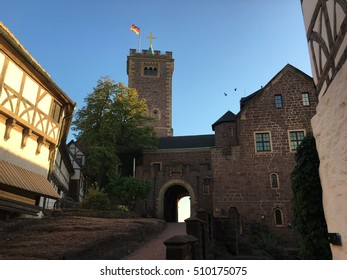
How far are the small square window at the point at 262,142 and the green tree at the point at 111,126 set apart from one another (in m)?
12.1

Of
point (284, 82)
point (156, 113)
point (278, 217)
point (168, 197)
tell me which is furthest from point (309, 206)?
point (156, 113)

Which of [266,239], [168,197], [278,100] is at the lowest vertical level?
[266,239]

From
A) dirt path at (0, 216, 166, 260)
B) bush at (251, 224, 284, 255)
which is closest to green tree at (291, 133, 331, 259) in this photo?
dirt path at (0, 216, 166, 260)

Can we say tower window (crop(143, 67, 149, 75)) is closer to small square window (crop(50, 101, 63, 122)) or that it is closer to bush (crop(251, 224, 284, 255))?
bush (crop(251, 224, 284, 255))

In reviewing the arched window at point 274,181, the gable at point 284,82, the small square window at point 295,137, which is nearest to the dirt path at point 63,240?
the arched window at point 274,181

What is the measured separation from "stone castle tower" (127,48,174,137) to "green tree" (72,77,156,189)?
10.4 meters

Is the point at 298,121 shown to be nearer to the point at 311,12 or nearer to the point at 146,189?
the point at 146,189

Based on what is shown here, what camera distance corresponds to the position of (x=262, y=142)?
2192cm

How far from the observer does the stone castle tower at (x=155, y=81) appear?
41688 mm

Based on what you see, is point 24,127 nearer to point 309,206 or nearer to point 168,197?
point 309,206

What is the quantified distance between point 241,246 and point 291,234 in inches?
214

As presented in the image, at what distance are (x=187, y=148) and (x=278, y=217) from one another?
1320 cm

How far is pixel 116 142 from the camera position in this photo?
98.4 ft

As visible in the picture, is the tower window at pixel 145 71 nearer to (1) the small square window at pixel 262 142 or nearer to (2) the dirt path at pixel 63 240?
(1) the small square window at pixel 262 142
